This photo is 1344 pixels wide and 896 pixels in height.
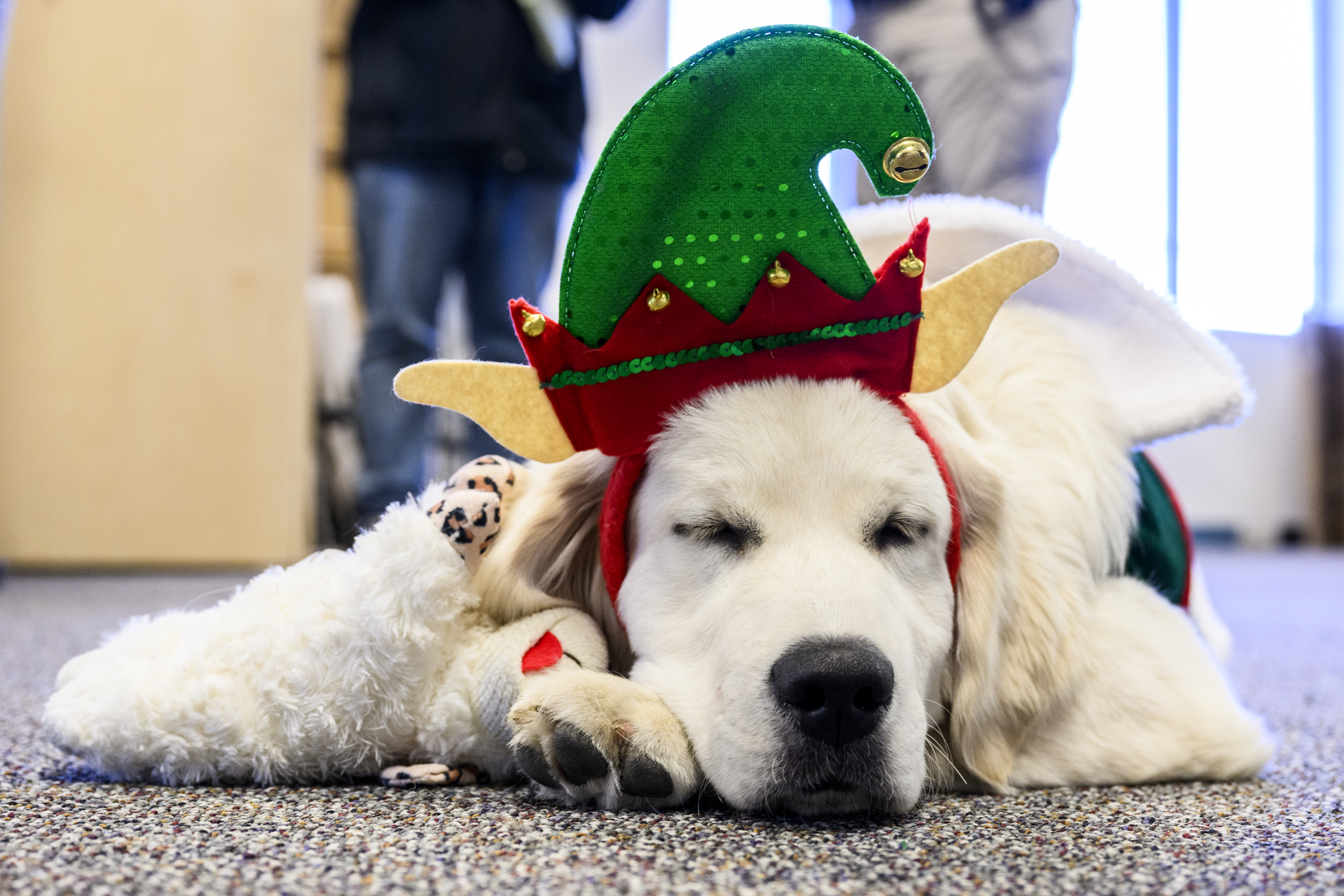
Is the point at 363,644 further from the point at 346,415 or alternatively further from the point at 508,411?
the point at 346,415

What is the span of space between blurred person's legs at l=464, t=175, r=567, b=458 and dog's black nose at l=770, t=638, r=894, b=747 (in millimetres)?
2009

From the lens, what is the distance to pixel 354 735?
39.4 inches

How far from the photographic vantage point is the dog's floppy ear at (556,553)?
3.50 ft

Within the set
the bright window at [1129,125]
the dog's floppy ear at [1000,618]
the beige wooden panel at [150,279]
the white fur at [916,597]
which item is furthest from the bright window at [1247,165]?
the dog's floppy ear at [1000,618]

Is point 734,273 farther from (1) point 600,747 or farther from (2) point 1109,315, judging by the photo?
(2) point 1109,315

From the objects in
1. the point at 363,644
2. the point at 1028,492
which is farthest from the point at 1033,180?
the point at 363,644

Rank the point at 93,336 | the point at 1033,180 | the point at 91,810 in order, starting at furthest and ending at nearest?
the point at 93,336, the point at 1033,180, the point at 91,810

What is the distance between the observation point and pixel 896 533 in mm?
995

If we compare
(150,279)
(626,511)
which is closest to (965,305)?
(626,511)

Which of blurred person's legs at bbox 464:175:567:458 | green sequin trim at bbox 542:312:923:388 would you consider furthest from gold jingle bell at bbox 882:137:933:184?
blurred person's legs at bbox 464:175:567:458

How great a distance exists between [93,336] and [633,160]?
331 centimetres

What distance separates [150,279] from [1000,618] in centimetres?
337

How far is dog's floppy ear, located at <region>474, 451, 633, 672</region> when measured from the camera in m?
1.07

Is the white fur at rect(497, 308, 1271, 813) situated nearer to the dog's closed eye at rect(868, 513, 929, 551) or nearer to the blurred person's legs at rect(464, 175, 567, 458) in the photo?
the dog's closed eye at rect(868, 513, 929, 551)
